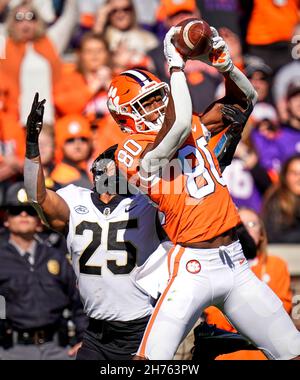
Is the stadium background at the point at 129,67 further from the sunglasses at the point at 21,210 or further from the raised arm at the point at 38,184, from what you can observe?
the raised arm at the point at 38,184

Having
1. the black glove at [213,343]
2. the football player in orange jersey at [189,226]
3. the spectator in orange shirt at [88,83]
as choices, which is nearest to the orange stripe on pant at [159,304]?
the football player in orange jersey at [189,226]

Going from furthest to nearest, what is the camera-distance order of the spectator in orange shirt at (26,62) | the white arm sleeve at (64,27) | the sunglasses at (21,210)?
the white arm sleeve at (64,27) → the spectator in orange shirt at (26,62) → the sunglasses at (21,210)

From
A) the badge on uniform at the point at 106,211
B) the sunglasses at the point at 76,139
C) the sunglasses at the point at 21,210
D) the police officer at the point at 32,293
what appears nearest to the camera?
the badge on uniform at the point at 106,211

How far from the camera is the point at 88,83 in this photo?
8.47 meters

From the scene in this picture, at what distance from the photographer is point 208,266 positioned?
483cm

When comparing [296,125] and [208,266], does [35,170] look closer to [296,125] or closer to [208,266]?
[208,266]

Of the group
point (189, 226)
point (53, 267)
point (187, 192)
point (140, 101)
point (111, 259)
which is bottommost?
point (53, 267)

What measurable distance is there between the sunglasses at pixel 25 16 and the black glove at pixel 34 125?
334 centimetres

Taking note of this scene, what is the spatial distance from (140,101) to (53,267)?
1856mm

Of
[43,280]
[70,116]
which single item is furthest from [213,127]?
[70,116]

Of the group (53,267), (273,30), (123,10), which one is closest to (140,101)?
(53,267)

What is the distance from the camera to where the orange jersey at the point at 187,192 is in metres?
4.86

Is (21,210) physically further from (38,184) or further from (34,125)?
(34,125)

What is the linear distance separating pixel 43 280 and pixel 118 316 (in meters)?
1.28
